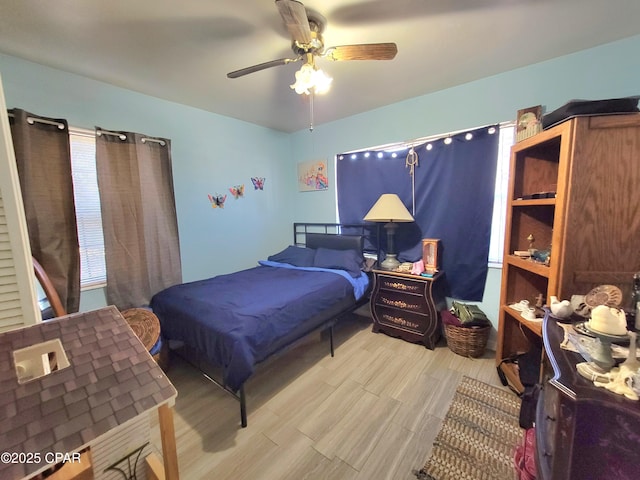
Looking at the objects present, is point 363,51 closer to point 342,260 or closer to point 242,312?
point 242,312

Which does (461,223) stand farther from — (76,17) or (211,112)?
(76,17)

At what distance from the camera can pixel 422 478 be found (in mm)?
1336

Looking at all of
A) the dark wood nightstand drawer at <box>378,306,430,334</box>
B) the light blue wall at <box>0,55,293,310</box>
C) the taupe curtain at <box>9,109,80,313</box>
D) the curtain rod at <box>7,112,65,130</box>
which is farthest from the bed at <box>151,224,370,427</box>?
the curtain rod at <box>7,112,65,130</box>

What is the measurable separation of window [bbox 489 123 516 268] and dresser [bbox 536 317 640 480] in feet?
5.94

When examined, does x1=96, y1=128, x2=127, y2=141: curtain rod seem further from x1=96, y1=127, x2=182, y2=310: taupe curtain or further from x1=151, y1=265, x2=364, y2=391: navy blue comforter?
x1=151, y1=265, x2=364, y2=391: navy blue comforter

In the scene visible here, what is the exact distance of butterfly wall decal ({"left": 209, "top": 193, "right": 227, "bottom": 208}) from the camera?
297 cm

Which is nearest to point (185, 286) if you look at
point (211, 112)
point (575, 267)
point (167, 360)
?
point (167, 360)

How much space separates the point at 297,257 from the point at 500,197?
7.18ft

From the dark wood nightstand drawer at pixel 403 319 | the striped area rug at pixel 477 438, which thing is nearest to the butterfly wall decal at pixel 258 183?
the dark wood nightstand drawer at pixel 403 319

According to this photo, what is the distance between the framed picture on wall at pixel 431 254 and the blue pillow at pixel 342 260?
70 cm

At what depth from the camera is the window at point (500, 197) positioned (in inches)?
89.0

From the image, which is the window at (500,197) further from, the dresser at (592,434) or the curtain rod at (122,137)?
the curtain rod at (122,137)

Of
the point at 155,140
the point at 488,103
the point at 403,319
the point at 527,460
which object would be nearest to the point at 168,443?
the point at 527,460

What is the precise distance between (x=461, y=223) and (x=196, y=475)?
2.70 meters
